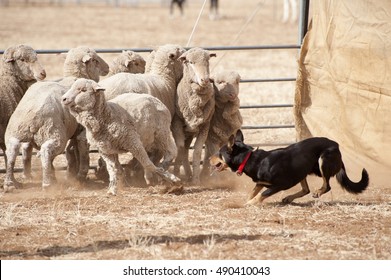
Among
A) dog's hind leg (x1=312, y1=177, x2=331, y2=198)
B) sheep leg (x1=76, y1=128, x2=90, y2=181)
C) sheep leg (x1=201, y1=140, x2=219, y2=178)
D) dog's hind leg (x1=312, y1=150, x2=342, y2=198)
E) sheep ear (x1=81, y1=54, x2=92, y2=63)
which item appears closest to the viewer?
dog's hind leg (x1=312, y1=150, x2=342, y2=198)

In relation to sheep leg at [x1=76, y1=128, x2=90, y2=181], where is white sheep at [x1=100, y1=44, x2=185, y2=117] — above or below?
above

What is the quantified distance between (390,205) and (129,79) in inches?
124

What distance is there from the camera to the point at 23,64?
8.48 meters

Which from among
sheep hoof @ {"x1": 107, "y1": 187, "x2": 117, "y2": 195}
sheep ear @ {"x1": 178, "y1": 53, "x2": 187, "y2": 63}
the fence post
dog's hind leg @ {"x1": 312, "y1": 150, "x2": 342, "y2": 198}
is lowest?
sheep hoof @ {"x1": 107, "y1": 187, "x2": 117, "y2": 195}

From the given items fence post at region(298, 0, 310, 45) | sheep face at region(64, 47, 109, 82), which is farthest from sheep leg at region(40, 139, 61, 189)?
fence post at region(298, 0, 310, 45)

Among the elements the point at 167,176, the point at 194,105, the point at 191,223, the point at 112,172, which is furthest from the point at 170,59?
the point at 191,223

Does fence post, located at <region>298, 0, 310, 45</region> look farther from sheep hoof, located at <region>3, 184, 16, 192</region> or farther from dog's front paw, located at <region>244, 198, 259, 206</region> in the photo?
sheep hoof, located at <region>3, 184, 16, 192</region>

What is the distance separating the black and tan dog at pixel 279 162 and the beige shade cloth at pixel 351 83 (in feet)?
3.50

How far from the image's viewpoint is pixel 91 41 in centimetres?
2369

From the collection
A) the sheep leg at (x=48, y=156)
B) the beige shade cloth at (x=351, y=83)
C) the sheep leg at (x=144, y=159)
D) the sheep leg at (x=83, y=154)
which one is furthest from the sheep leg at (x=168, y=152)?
the beige shade cloth at (x=351, y=83)

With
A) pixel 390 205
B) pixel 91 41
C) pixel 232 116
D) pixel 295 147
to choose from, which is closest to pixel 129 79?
pixel 232 116

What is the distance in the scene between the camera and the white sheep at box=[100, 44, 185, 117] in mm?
8453

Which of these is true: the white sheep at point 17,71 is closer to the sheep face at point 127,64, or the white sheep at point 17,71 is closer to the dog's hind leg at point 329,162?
the sheep face at point 127,64

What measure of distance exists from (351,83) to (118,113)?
8.48 ft
